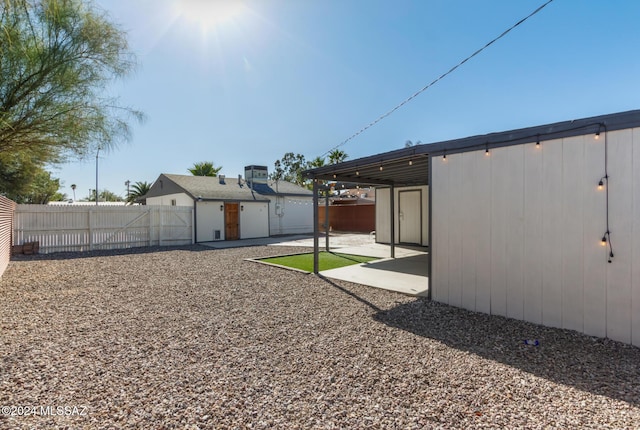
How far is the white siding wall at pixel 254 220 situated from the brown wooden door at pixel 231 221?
27cm

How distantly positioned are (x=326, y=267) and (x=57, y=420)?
6455 mm

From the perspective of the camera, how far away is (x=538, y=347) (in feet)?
11.3

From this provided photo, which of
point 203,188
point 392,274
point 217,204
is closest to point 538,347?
point 392,274

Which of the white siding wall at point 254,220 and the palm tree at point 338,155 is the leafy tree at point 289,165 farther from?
the white siding wall at point 254,220

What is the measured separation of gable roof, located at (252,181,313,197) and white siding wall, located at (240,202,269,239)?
1.26m

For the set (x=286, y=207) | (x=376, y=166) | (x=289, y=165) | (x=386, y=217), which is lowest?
(x=386, y=217)

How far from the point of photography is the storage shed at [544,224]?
3502mm

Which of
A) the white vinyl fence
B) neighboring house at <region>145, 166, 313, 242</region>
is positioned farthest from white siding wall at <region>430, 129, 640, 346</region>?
neighboring house at <region>145, 166, 313, 242</region>

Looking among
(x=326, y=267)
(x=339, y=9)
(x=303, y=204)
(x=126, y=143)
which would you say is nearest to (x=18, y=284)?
(x=126, y=143)

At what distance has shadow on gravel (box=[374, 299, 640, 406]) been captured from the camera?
2715mm

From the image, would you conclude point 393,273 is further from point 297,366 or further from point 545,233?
point 297,366

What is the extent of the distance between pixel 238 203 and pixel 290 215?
4009mm

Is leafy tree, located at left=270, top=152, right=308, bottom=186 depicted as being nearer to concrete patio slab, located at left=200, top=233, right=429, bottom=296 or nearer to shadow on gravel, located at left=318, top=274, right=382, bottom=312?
concrete patio slab, located at left=200, top=233, right=429, bottom=296

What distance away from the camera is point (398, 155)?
5.66 m
